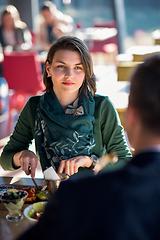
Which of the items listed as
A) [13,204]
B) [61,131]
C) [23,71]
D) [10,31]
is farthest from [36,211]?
[10,31]

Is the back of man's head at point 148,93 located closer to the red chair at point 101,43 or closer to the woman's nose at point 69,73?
the woman's nose at point 69,73

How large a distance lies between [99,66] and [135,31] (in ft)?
→ 4.01

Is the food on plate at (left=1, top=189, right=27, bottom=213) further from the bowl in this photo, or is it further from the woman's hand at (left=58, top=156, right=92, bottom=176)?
the woman's hand at (left=58, top=156, right=92, bottom=176)

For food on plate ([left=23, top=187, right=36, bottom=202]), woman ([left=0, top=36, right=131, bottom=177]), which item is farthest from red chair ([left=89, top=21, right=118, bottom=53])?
food on plate ([left=23, top=187, right=36, bottom=202])

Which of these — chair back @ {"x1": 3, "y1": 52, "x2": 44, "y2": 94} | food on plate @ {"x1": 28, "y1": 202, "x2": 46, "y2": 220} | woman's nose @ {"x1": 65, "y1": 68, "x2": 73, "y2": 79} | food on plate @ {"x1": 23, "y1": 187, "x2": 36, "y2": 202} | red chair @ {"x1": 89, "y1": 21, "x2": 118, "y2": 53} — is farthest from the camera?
red chair @ {"x1": 89, "y1": 21, "x2": 118, "y2": 53}

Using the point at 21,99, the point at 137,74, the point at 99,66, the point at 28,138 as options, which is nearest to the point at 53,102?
the point at 28,138

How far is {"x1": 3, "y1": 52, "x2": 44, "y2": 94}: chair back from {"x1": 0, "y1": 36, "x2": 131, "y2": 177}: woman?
8.32 ft

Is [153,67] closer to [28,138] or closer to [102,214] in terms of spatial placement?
[102,214]

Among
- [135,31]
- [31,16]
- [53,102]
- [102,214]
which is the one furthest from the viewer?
[31,16]

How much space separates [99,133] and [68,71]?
1.08ft

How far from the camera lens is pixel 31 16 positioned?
8.10m

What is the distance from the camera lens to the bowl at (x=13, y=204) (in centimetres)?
94

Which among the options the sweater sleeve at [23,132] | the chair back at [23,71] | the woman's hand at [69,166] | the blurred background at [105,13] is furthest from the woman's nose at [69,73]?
the blurred background at [105,13]

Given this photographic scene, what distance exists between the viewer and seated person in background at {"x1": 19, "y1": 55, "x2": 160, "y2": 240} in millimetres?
469
